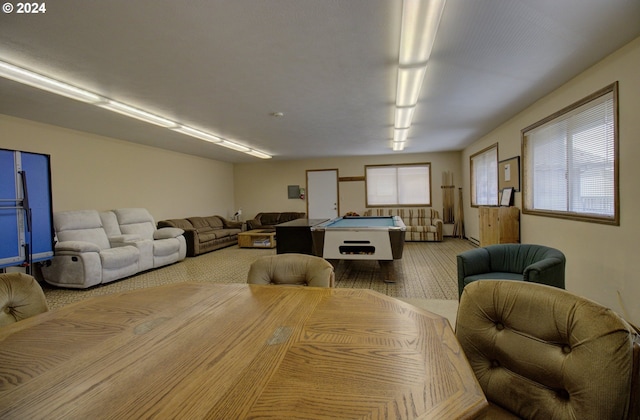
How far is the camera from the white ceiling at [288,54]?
196 centimetres

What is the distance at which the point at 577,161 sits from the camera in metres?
3.24

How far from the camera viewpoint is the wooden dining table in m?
0.61

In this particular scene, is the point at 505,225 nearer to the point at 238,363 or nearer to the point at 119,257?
the point at 238,363

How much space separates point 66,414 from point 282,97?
348cm

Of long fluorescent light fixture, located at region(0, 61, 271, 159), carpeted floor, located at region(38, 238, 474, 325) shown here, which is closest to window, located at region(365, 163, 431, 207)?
carpeted floor, located at region(38, 238, 474, 325)

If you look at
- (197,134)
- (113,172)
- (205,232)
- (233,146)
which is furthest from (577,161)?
(113,172)

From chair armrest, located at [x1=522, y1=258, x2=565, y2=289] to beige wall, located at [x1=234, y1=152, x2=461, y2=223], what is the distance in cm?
619

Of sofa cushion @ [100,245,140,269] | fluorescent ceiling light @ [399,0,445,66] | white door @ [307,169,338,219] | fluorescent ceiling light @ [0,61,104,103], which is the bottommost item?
sofa cushion @ [100,245,140,269]

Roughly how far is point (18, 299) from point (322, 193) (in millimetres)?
7922

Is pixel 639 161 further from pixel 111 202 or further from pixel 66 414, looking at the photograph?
pixel 111 202

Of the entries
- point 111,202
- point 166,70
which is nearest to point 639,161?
point 166,70

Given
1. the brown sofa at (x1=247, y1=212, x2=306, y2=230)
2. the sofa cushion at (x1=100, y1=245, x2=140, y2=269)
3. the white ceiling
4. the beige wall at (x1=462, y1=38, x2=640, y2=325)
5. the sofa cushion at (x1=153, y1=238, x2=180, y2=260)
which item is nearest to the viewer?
the white ceiling

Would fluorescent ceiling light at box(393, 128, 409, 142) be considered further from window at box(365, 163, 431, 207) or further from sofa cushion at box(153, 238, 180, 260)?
sofa cushion at box(153, 238, 180, 260)

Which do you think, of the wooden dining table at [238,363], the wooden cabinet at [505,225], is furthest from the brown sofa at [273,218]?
the wooden dining table at [238,363]
